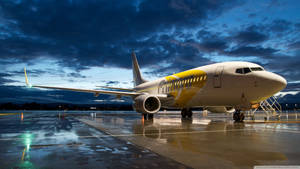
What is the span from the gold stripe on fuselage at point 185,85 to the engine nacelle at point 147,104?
1.65 metres

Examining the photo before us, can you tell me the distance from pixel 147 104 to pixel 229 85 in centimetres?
706

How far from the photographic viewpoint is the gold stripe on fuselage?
16.2m

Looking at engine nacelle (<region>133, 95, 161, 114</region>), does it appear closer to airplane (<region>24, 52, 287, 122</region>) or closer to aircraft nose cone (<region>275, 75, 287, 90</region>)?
airplane (<region>24, 52, 287, 122</region>)

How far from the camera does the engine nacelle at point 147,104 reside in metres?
17.9

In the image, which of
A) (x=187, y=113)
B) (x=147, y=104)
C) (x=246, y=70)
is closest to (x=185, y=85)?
(x=147, y=104)

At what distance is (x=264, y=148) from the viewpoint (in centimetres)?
616

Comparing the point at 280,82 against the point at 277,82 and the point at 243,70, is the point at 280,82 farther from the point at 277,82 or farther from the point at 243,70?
the point at 243,70

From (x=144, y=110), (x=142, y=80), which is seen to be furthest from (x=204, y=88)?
(x=142, y=80)

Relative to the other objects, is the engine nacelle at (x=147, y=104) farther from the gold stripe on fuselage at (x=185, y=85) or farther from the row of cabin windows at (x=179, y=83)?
the row of cabin windows at (x=179, y=83)

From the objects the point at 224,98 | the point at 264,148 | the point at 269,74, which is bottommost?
the point at 264,148

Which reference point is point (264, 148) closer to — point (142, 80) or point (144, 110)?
point (144, 110)

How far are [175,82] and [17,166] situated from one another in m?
15.7

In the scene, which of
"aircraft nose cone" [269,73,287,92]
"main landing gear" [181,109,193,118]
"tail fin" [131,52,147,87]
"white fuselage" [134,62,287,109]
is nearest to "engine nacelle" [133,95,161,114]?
"white fuselage" [134,62,287,109]

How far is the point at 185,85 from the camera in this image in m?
17.7
